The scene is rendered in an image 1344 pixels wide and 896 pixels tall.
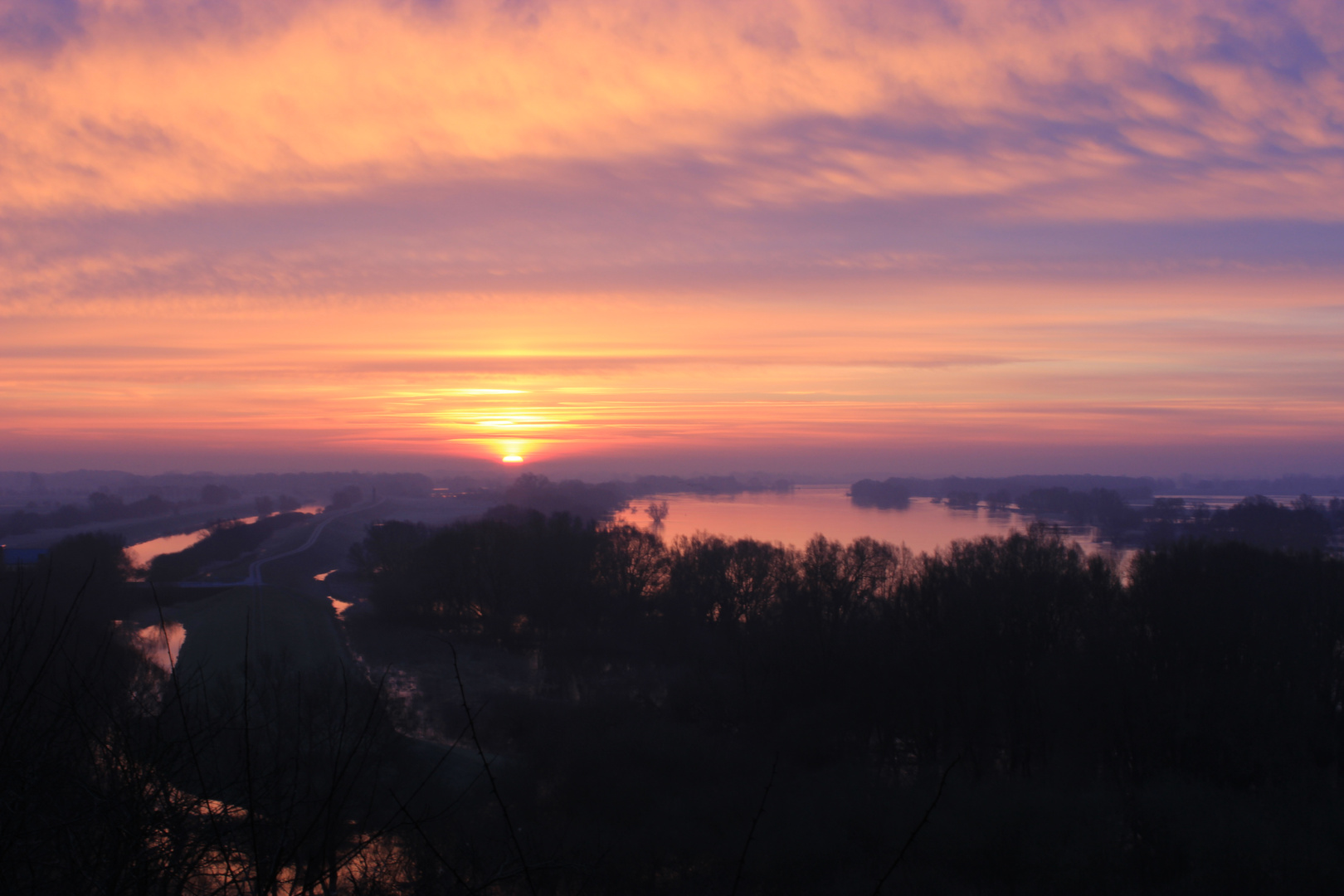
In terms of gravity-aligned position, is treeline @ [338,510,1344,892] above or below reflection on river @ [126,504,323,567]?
above

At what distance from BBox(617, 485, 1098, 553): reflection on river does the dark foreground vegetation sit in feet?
48.5

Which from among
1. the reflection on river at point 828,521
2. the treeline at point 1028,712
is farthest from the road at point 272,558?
the reflection on river at point 828,521

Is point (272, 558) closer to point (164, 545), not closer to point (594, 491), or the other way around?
point (164, 545)

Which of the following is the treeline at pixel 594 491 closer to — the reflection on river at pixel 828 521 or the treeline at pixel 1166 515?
the reflection on river at pixel 828 521

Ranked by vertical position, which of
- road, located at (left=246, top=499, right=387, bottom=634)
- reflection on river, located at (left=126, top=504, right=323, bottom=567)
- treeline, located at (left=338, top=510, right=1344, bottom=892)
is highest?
treeline, located at (left=338, top=510, right=1344, bottom=892)

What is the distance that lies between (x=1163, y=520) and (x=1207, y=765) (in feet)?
103

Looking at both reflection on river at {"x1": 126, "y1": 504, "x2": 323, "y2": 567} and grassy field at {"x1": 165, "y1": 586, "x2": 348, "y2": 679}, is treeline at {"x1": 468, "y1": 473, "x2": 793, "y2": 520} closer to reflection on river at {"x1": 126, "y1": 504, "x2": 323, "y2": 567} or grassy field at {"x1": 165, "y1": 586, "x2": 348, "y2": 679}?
grassy field at {"x1": 165, "y1": 586, "x2": 348, "y2": 679}

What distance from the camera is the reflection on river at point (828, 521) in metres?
36.4

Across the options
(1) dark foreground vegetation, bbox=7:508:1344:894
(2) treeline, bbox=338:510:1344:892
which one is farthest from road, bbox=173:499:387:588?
(2) treeline, bbox=338:510:1344:892

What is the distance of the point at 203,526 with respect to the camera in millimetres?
51969

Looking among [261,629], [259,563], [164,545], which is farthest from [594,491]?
[261,629]

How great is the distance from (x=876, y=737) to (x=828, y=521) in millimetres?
33830

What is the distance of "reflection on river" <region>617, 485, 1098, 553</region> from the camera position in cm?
3638

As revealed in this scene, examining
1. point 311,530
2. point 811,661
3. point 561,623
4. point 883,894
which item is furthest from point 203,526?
point 883,894
